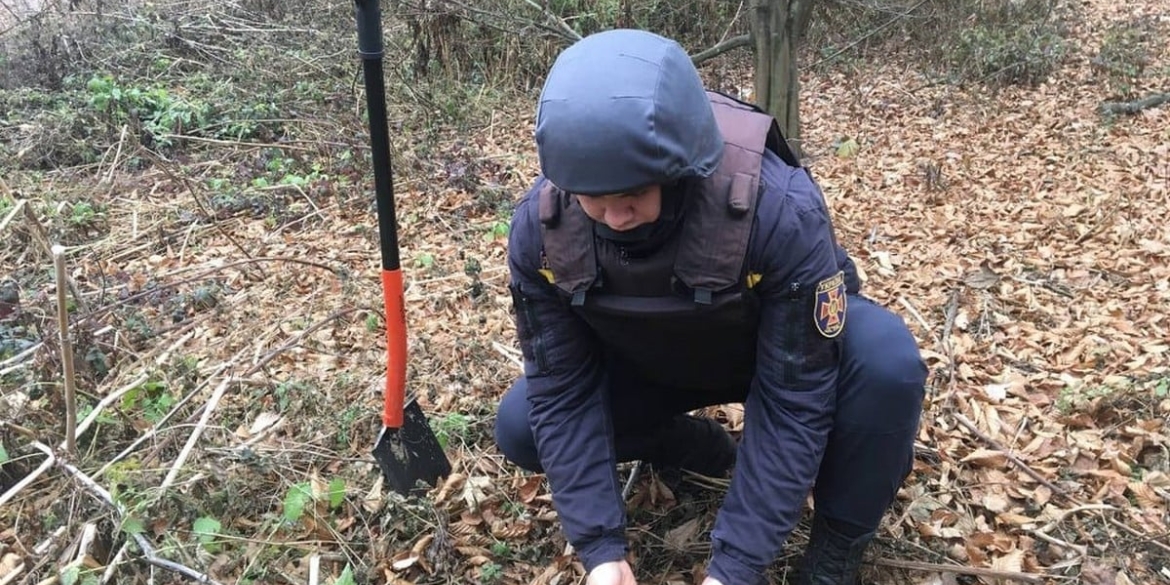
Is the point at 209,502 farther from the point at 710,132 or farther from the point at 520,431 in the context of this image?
the point at 710,132

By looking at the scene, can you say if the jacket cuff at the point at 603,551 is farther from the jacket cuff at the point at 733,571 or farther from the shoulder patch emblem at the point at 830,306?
the shoulder patch emblem at the point at 830,306

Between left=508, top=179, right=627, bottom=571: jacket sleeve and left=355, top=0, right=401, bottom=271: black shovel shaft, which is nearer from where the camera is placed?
left=508, top=179, right=627, bottom=571: jacket sleeve

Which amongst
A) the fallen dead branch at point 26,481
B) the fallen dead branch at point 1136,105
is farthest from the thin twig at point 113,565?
the fallen dead branch at point 1136,105

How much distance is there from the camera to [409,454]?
2379 mm

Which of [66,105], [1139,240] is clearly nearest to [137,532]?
[1139,240]

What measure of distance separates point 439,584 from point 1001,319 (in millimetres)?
2289

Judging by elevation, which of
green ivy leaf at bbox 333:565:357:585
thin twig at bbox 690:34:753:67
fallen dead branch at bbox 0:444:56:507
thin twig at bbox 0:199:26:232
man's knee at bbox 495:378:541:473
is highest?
thin twig at bbox 690:34:753:67

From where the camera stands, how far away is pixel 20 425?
8.21 feet

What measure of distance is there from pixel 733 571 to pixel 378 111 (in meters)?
1.32

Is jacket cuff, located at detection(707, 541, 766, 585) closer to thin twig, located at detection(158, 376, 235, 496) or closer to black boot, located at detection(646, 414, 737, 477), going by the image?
black boot, located at detection(646, 414, 737, 477)

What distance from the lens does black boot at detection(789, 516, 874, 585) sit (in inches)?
73.9

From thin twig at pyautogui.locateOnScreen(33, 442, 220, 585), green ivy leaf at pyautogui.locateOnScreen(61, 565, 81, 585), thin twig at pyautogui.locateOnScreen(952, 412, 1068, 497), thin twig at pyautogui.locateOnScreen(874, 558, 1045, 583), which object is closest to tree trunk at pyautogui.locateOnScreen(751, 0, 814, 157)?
thin twig at pyautogui.locateOnScreen(952, 412, 1068, 497)

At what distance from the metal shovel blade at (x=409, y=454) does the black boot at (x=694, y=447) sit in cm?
63

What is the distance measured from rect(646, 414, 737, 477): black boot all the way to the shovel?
2.14 feet
